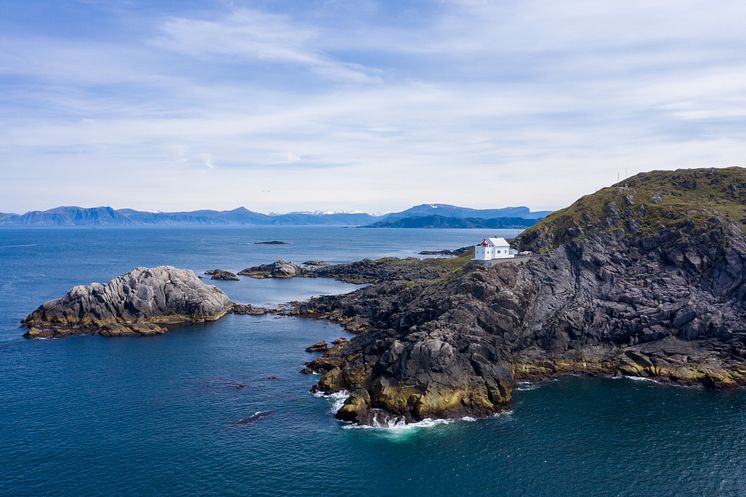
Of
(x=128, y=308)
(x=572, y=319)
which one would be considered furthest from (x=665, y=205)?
(x=128, y=308)

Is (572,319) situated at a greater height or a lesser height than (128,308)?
greater

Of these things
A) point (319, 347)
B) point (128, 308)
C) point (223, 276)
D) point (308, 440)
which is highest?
point (223, 276)

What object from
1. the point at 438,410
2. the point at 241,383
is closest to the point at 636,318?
the point at 438,410

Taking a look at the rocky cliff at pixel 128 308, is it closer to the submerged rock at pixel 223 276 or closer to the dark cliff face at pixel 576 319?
the dark cliff face at pixel 576 319

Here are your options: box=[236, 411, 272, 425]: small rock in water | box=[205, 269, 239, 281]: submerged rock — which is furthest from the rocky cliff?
box=[205, 269, 239, 281]: submerged rock

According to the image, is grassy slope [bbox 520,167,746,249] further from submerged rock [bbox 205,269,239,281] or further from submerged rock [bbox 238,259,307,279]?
submerged rock [bbox 205,269,239,281]

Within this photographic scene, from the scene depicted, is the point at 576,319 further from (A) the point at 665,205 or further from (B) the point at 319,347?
(B) the point at 319,347
